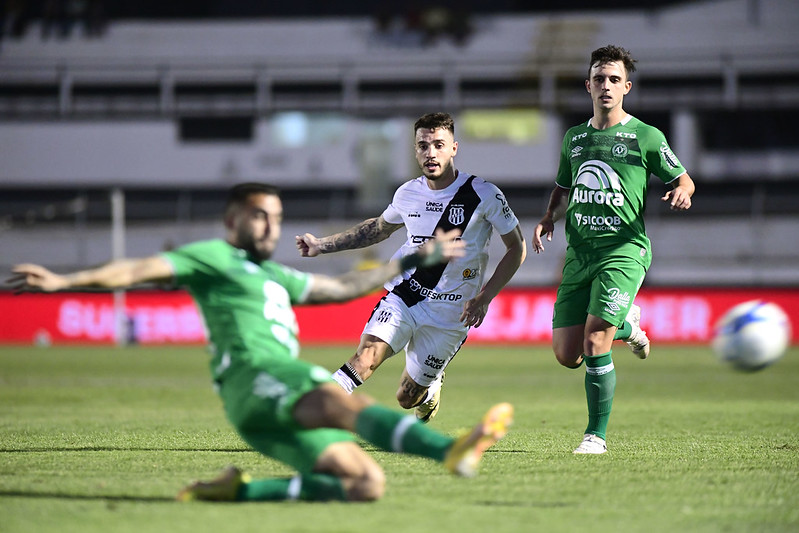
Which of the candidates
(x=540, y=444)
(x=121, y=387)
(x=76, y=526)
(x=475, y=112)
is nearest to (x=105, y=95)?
(x=475, y=112)

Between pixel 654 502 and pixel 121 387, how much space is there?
10.5 meters

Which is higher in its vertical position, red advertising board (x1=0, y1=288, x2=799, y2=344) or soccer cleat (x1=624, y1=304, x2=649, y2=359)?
soccer cleat (x1=624, y1=304, x2=649, y2=359)

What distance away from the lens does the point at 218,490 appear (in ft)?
16.3

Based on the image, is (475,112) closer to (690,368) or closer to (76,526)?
(690,368)

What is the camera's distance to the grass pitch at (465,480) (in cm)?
454

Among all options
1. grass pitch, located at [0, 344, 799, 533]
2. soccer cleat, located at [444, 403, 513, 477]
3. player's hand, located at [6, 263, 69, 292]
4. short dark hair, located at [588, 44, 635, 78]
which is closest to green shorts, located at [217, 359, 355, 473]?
grass pitch, located at [0, 344, 799, 533]

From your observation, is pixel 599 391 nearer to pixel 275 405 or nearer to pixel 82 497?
pixel 275 405

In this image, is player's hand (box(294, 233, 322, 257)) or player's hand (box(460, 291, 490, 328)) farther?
player's hand (box(460, 291, 490, 328))

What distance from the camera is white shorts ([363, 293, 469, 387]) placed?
766cm

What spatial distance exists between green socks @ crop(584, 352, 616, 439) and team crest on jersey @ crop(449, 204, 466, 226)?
1334 millimetres

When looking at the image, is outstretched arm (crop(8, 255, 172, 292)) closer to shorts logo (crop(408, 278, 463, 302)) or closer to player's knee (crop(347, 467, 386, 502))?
player's knee (crop(347, 467, 386, 502))

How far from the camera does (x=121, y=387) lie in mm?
14281

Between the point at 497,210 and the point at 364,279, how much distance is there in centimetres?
268

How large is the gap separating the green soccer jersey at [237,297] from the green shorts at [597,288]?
9.00ft
